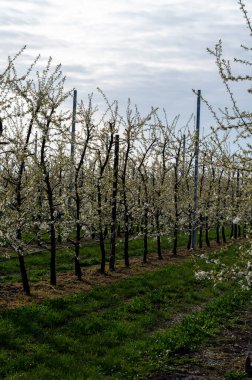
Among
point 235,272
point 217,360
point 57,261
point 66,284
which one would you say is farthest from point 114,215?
point 235,272

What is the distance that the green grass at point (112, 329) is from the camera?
9148 millimetres

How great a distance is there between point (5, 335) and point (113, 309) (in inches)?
137

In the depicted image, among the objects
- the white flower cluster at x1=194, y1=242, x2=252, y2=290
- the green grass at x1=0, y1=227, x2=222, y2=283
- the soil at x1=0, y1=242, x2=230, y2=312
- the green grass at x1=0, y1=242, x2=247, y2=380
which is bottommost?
the green grass at x1=0, y1=242, x2=247, y2=380

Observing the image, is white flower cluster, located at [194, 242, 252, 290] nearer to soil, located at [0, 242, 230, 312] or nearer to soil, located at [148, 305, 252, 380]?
soil, located at [148, 305, 252, 380]

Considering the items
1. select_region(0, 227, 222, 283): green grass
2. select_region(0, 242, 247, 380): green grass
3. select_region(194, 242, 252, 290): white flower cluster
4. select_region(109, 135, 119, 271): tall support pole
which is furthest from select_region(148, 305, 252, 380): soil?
select_region(109, 135, 119, 271): tall support pole

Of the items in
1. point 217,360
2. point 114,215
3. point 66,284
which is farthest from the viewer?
point 114,215

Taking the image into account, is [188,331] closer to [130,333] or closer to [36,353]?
[130,333]

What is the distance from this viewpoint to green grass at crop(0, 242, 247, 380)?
9148 millimetres

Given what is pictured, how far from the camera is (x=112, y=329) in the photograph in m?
Answer: 11.4

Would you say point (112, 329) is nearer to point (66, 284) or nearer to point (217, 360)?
point (217, 360)

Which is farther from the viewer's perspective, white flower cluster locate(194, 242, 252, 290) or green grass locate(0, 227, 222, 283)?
green grass locate(0, 227, 222, 283)

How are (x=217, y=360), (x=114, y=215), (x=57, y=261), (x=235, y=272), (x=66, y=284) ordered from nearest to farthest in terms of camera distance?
(x=235, y=272), (x=217, y=360), (x=66, y=284), (x=114, y=215), (x=57, y=261)

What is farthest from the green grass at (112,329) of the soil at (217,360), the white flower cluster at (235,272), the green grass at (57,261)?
the green grass at (57,261)

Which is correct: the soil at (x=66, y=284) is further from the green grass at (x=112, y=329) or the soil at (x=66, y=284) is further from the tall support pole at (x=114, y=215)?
the green grass at (x=112, y=329)
